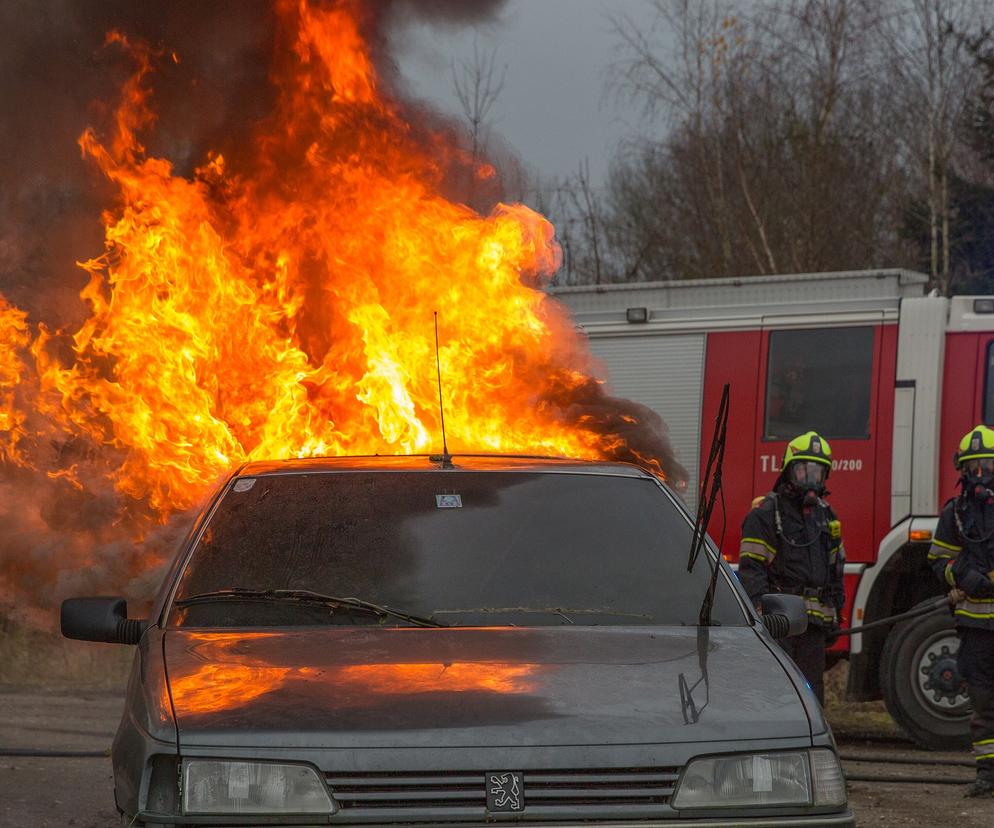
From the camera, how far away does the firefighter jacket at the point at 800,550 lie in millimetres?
8547

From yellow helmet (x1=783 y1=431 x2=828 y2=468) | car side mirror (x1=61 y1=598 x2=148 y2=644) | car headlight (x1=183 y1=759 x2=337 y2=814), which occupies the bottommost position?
car headlight (x1=183 y1=759 x2=337 y2=814)

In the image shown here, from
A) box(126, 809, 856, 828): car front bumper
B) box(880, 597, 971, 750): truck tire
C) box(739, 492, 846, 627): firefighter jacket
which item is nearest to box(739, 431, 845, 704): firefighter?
box(739, 492, 846, 627): firefighter jacket

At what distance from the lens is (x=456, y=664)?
420cm

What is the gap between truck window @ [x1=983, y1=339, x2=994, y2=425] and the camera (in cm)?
1041

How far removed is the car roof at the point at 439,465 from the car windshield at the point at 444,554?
46 mm

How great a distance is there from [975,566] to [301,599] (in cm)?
495

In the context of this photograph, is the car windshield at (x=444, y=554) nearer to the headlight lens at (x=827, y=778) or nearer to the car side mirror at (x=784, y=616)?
the car side mirror at (x=784, y=616)

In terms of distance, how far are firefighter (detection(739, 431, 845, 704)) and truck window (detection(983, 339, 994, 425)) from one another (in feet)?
6.99

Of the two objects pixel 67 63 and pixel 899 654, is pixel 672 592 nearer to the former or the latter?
pixel 899 654

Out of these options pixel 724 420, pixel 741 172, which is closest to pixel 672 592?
pixel 724 420

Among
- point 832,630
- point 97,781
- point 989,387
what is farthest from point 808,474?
point 97,781

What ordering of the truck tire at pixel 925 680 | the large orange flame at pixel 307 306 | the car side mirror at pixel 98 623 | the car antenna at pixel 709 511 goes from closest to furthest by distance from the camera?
the car antenna at pixel 709 511 < the car side mirror at pixel 98 623 < the large orange flame at pixel 307 306 < the truck tire at pixel 925 680

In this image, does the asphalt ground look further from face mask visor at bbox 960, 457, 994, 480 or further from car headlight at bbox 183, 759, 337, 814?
car headlight at bbox 183, 759, 337, 814

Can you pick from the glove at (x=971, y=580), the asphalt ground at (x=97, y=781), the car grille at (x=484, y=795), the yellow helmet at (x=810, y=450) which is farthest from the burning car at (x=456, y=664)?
the glove at (x=971, y=580)
